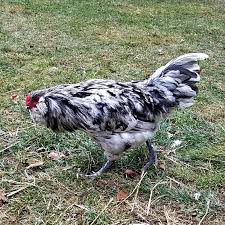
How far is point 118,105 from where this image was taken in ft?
12.6

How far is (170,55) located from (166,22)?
89.7 inches

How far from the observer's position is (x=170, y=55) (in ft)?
25.2

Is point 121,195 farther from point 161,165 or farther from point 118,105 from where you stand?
point 118,105

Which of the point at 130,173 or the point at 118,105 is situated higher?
the point at 118,105

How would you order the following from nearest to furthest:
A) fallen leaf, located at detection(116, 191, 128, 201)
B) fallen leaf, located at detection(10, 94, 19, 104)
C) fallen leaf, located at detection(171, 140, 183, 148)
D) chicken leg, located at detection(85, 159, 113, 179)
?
1. fallen leaf, located at detection(116, 191, 128, 201)
2. chicken leg, located at detection(85, 159, 113, 179)
3. fallen leaf, located at detection(171, 140, 183, 148)
4. fallen leaf, located at detection(10, 94, 19, 104)

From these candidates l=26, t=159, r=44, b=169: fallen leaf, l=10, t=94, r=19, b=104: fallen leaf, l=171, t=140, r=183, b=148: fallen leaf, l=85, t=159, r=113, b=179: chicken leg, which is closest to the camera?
l=85, t=159, r=113, b=179: chicken leg

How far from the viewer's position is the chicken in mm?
3766

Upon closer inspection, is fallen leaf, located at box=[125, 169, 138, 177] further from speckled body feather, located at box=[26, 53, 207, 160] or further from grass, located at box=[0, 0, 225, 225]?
speckled body feather, located at box=[26, 53, 207, 160]

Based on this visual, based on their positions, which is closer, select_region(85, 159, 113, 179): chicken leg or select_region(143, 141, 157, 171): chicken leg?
select_region(85, 159, 113, 179): chicken leg

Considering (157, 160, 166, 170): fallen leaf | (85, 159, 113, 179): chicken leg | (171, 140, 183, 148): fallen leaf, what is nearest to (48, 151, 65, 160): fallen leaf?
(85, 159, 113, 179): chicken leg

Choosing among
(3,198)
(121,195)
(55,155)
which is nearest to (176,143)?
(121,195)

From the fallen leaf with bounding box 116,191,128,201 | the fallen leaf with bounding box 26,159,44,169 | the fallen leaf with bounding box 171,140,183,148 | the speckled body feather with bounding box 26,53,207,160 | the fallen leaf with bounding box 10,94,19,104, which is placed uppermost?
the speckled body feather with bounding box 26,53,207,160

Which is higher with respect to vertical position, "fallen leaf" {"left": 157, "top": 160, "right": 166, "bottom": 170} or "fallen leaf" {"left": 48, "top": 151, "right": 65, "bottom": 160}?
"fallen leaf" {"left": 48, "top": 151, "right": 65, "bottom": 160}

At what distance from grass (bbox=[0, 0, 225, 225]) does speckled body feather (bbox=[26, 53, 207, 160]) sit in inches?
A: 17.6
